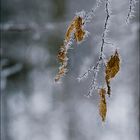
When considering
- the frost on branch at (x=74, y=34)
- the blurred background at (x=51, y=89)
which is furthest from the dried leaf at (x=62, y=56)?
the blurred background at (x=51, y=89)

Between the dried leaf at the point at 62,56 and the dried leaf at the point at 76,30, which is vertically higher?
the dried leaf at the point at 76,30

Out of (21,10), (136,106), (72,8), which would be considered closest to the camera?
(136,106)

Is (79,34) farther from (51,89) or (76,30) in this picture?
(51,89)

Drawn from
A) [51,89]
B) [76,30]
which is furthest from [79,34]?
[51,89]

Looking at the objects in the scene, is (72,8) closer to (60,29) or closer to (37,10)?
(60,29)

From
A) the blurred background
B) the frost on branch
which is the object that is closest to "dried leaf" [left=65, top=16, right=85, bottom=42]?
the frost on branch

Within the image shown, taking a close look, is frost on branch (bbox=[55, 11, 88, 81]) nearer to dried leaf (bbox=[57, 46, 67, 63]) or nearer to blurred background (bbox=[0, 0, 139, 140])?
A: dried leaf (bbox=[57, 46, 67, 63])

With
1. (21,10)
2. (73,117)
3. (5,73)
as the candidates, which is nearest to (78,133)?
(73,117)

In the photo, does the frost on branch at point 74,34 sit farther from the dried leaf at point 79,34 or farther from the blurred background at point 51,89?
the blurred background at point 51,89
